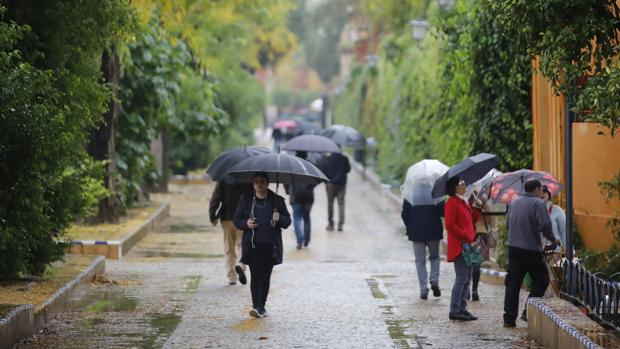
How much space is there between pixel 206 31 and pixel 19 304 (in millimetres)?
21396

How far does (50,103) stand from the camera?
14227 millimetres

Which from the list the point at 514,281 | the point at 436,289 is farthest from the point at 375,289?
the point at 514,281

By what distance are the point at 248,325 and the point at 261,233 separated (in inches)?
42.4

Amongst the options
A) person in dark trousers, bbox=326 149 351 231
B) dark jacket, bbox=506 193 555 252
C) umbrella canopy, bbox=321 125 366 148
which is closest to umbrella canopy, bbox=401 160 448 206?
dark jacket, bbox=506 193 555 252

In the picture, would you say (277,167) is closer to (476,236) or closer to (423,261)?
(476,236)

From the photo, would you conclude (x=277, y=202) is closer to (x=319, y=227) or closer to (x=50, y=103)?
(x=50, y=103)

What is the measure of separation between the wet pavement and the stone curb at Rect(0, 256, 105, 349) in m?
0.12

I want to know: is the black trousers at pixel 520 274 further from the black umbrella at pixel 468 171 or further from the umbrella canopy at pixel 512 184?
the black umbrella at pixel 468 171

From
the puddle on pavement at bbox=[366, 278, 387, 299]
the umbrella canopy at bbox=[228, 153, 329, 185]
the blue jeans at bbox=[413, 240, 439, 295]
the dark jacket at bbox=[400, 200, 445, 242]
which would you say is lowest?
the puddle on pavement at bbox=[366, 278, 387, 299]

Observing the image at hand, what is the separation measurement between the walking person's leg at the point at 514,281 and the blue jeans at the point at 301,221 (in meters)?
9.62

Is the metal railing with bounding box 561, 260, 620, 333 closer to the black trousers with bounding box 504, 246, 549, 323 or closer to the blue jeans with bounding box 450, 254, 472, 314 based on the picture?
the black trousers with bounding box 504, 246, 549, 323

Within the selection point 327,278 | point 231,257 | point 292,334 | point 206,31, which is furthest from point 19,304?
point 206,31

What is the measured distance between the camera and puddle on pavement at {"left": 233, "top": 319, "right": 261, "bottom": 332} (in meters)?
13.3

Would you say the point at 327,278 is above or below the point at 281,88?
below
